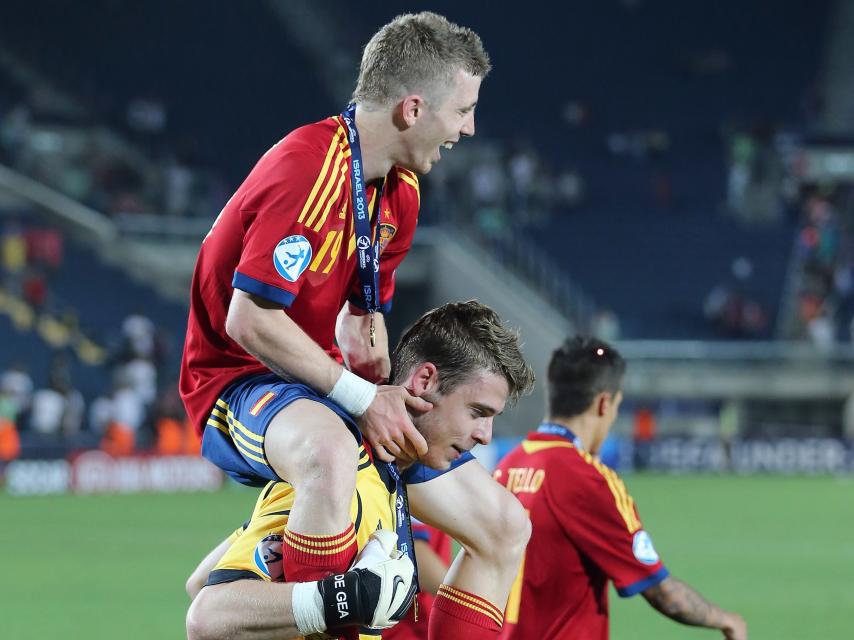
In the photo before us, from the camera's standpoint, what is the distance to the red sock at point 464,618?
499cm

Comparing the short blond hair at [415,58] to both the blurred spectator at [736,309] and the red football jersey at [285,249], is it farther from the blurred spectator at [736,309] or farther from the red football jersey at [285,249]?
the blurred spectator at [736,309]

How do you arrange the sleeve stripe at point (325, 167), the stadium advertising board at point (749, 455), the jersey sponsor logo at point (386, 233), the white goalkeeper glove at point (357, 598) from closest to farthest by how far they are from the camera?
the white goalkeeper glove at point (357, 598)
the sleeve stripe at point (325, 167)
the jersey sponsor logo at point (386, 233)
the stadium advertising board at point (749, 455)

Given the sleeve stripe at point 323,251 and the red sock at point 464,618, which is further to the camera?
the red sock at point 464,618

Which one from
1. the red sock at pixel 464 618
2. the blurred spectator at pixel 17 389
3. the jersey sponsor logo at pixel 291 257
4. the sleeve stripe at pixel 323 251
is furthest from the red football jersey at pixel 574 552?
the blurred spectator at pixel 17 389

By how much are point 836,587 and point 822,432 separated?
1744 cm

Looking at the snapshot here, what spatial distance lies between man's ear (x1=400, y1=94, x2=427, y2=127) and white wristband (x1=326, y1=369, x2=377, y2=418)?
36.1 inches

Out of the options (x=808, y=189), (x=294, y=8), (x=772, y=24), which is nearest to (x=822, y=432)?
(x=808, y=189)

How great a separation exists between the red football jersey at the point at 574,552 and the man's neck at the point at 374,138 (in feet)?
4.95

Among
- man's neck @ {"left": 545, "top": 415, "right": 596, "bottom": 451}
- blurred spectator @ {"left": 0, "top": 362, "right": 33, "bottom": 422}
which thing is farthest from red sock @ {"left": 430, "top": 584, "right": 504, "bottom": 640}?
blurred spectator @ {"left": 0, "top": 362, "right": 33, "bottom": 422}

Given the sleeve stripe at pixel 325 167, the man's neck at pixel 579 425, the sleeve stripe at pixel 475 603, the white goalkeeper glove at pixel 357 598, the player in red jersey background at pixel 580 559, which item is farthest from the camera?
the man's neck at pixel 579 425

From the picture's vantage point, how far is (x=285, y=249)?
4.60 meters

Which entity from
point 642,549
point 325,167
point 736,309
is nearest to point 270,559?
point 325,167

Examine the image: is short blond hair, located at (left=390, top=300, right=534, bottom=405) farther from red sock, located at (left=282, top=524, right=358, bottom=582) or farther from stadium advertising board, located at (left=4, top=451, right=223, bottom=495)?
stadium advertising board, located at (left=4, top=451, right=223, bottom=495)

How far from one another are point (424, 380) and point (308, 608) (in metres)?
0.85
